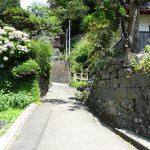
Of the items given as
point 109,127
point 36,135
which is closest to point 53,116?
point 109,127

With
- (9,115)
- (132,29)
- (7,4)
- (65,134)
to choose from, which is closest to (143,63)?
(65,134)

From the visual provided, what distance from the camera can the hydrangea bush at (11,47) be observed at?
19031 millimetres

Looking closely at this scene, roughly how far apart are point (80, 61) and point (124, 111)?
89.0ft

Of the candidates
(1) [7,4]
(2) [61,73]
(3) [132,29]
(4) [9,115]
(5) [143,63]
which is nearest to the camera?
(5) [143,63]

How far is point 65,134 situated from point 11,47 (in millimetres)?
8635

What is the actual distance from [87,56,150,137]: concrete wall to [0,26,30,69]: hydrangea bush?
508cm

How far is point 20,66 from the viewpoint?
1919 cm

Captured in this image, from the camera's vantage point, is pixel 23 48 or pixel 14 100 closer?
pixel 14 100

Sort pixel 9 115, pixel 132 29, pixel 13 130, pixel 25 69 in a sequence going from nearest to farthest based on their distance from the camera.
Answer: pixel 13 130
pixel 132 29
pixel 9 115
pixel 25 69

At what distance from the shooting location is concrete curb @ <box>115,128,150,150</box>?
30.0 feet

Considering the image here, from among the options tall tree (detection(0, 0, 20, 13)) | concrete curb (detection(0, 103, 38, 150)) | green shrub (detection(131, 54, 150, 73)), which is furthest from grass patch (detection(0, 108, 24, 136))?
tall tree (detection(0, 0, 20, 13))

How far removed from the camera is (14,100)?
703 inches

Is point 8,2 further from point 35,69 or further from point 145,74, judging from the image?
point 145,74

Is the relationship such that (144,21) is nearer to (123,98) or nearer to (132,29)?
(132,29)
